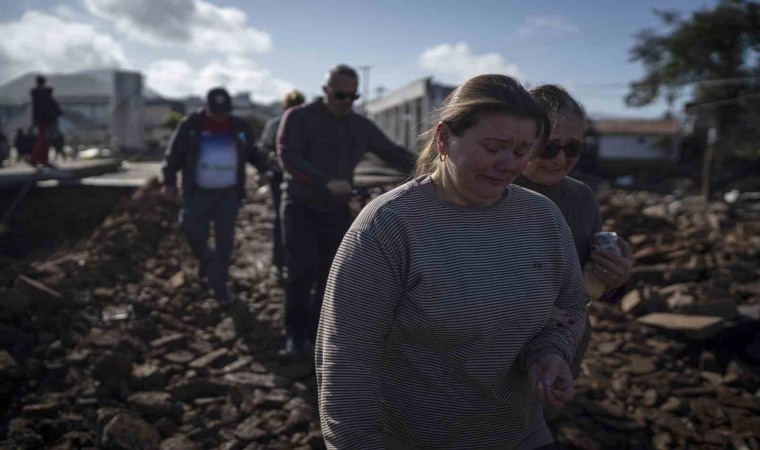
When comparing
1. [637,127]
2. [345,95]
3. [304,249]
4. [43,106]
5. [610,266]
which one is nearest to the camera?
[610,266]

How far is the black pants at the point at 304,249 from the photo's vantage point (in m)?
4.45

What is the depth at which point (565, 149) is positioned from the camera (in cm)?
251

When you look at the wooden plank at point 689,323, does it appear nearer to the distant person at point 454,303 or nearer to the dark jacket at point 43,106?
the distant person at point 454,303

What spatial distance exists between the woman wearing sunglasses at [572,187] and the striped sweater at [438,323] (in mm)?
519

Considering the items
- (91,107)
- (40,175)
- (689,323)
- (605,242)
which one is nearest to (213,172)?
(605,242)

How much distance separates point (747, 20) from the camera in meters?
34.2

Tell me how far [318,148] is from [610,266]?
2607 mm

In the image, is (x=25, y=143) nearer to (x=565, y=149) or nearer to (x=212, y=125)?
(x=212, y=125)

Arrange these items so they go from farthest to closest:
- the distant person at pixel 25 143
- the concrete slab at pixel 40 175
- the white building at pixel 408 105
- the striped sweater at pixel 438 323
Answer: the distant person at pixel 25 143 → the white building at pixel 408 105 → the concrete slab at pixel 40 175 → the striped sweater at pixel 438 323

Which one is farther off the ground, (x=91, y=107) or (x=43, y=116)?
(x=91, y=107)

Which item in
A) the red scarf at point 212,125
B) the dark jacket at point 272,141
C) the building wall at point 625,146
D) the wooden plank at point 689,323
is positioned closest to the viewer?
the wooden plank at point 689,323

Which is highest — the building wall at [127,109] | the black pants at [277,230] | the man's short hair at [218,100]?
the building wall at [127,109]

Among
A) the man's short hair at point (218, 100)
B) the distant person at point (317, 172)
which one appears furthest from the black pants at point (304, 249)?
the man's short hair at point (218, 100)

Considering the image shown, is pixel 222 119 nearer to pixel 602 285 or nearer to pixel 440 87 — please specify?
pixel 602 285
